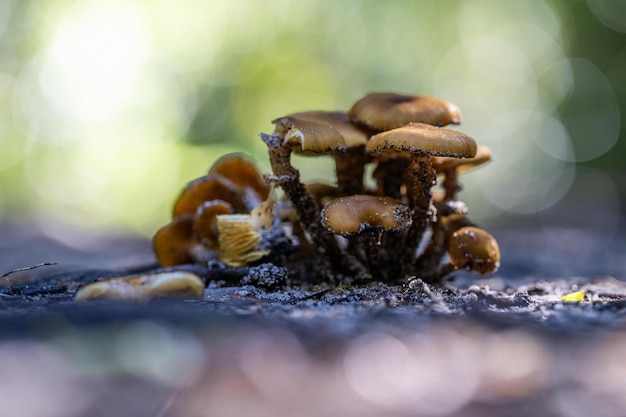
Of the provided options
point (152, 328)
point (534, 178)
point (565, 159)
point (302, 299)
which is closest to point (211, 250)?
point (302, 299)

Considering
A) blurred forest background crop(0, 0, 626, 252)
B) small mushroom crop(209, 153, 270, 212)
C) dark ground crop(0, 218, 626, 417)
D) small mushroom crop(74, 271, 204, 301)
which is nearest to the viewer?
dark ground crop(0, 218, 626, 417)

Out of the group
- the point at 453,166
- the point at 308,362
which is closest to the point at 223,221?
the point at 453,166

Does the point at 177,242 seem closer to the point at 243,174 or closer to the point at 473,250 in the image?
the point at 243,174

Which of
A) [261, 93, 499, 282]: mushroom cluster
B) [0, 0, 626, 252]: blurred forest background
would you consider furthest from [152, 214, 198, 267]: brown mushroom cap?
[0, 0, 626, 252]: blurred forest background

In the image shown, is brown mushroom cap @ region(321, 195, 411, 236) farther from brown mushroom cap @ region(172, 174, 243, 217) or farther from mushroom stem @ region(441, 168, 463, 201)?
brown mushroom cap @ region(172, 174, 243, 217)

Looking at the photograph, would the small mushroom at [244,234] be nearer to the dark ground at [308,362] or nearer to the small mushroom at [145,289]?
the small mushroom at [145,289]
